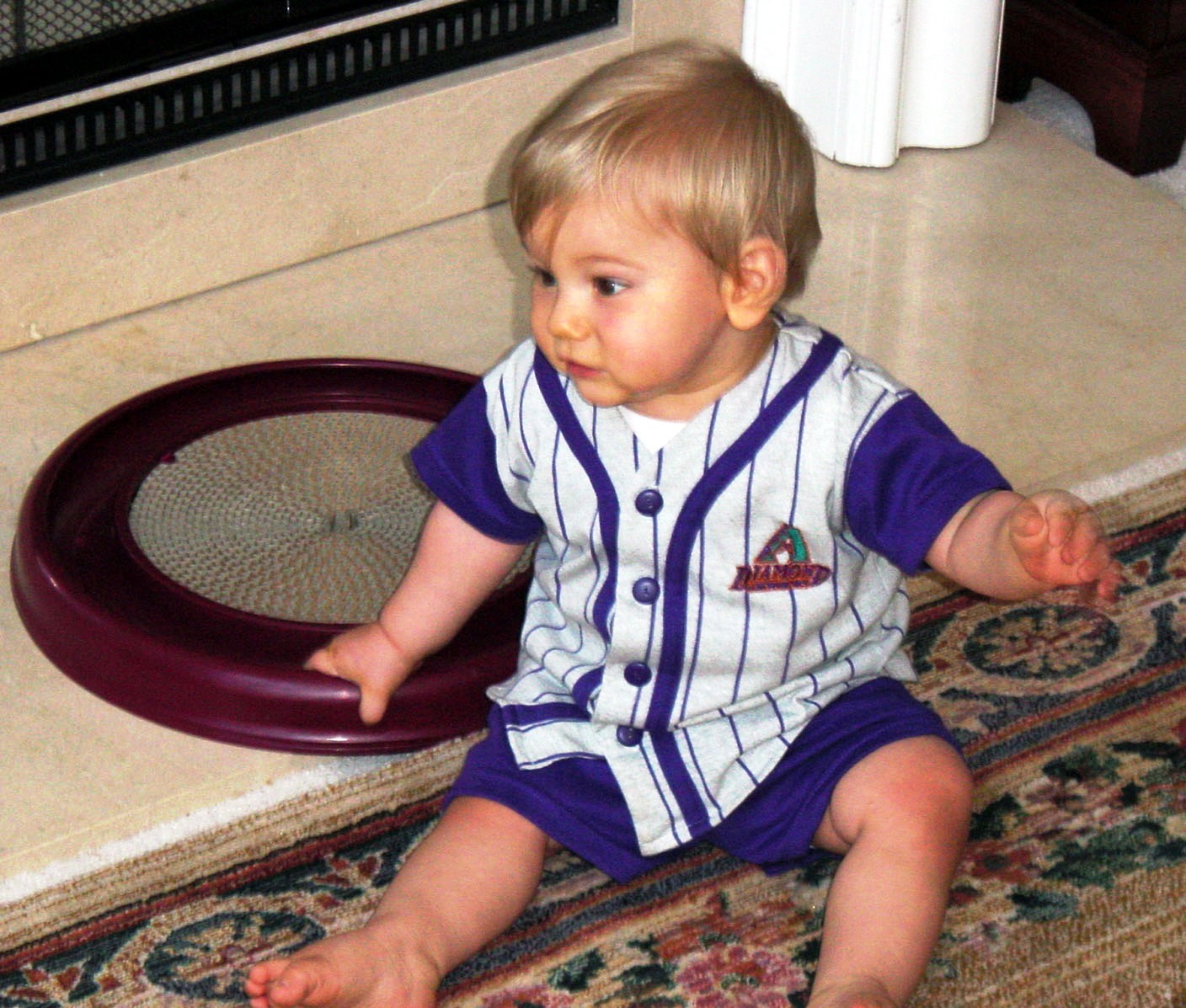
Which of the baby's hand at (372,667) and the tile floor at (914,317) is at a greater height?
the baby's hand at (372,667)

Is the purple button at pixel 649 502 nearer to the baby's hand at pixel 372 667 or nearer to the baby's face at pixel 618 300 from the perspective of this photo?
the baby's face at pixel 618 300

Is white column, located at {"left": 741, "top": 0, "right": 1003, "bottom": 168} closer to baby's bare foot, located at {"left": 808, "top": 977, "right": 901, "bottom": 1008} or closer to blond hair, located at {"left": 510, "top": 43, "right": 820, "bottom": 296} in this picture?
blond hair, located at {"left": 510, "top": 43, "right": 820, "bottom": 296}

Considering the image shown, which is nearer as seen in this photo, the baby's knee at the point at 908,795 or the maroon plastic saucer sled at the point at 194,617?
the baby's knee at the point at 908,795

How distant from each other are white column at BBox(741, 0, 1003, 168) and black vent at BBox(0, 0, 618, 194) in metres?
0.18

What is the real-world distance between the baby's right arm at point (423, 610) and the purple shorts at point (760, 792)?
0.11 meters

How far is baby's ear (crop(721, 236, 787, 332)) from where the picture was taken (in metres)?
1.01

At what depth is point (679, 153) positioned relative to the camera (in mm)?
981

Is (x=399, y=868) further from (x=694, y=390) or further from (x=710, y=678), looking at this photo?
(x=694, y=390)

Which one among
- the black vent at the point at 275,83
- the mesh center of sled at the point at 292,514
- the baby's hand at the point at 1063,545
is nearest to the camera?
the baby's hand at the point at 1063,545

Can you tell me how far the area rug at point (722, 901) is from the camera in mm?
1050

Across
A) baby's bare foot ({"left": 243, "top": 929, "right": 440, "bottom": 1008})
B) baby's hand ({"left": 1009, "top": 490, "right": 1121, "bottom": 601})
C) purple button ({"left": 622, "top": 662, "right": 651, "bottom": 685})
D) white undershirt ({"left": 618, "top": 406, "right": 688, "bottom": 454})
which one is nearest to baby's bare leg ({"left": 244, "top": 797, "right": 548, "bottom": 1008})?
baby's bare foot ({"left": 243, "top": 929, "right": 440, "bottom": 1008})

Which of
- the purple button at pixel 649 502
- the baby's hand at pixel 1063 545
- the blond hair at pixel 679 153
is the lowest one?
the purple button at pixel 649 502

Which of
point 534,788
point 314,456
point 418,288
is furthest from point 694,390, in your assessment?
point 418,288

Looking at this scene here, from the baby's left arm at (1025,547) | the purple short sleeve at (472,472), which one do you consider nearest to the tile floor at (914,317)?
the purple short sleeve at (472,472)
